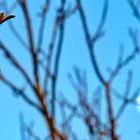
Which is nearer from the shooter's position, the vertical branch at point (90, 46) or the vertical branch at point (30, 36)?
the vertical branch at point (30, 36)

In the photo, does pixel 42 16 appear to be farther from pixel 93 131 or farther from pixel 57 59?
pixel 93 131

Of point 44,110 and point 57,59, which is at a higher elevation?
point 57,59

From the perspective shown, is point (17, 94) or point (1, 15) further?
point (17, 94)

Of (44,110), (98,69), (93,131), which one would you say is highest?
(98,69)

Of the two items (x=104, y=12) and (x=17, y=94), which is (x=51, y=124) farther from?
(x=104, y=12)

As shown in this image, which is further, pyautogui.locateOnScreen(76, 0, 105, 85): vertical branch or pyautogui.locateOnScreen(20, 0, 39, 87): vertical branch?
pyautogui.locateOnScreen(76, 0, 105, 85): vertical branch

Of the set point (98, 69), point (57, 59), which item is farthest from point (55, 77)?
point (98, 69)

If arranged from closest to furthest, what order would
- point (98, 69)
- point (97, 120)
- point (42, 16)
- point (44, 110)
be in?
point (44, 110)
point (98, 69)
point (42, 16)
point (97, 120)

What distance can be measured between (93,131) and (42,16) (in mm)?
757

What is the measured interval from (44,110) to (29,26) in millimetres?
395

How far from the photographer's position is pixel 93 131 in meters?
1.87

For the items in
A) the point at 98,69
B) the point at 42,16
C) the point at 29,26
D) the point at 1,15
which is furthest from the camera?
the point at 42,16

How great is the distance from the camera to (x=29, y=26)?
1405 mm

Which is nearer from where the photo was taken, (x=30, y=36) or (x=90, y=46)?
(x=30, y=36)
